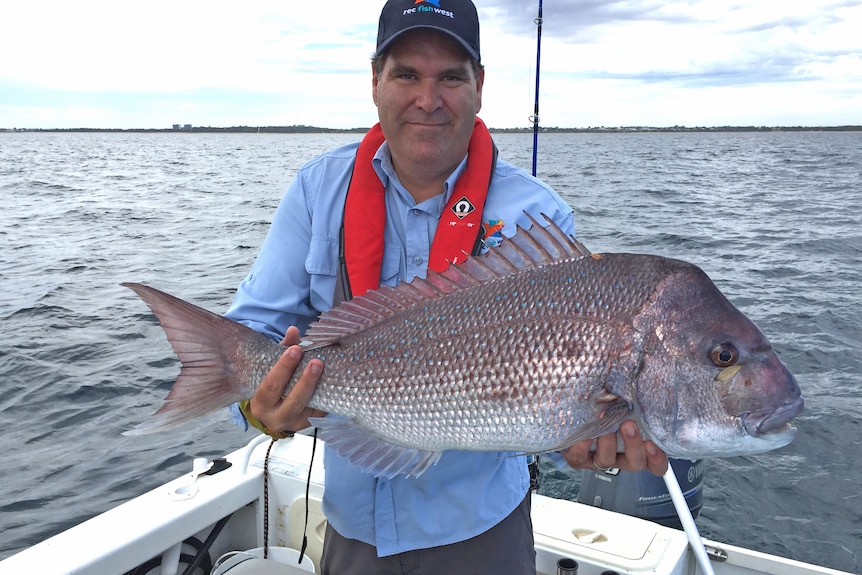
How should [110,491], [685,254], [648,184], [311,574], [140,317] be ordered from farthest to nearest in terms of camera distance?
[648,184] → [685,254] → [140,317] → [110,491] → [311,574]

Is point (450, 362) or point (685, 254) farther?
point (685, 254)

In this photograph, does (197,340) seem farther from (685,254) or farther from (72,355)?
(685,254)

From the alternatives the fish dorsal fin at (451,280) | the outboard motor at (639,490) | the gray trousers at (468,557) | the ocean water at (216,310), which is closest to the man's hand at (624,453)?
the gray trousers at (468,557)

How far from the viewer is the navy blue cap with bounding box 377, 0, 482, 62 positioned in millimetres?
2605

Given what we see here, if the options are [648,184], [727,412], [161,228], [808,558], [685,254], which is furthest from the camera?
[648,184]

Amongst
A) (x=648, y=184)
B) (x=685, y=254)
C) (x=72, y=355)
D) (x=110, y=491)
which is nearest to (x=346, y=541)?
(x=110, y=491)

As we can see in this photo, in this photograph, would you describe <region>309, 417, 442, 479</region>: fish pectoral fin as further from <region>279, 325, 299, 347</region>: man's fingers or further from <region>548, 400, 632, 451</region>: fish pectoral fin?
<region>548, 400, 632, 451</region>: fish pectoral fin

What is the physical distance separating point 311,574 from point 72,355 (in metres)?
8.41

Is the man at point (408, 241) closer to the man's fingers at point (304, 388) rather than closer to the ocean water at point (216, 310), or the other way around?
the man's fingers at point (304, 388)

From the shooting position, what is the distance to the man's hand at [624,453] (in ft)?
7.17

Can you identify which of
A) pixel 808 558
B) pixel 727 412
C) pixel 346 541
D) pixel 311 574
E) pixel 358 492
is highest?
pixel 727 412

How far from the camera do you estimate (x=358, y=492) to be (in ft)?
8.74

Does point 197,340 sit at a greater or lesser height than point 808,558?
greater

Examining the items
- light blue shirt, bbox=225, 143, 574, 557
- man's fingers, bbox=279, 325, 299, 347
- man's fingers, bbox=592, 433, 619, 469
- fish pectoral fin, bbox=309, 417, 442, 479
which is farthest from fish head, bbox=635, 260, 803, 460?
man's fingers, bbox=279, 325, 299, 347
